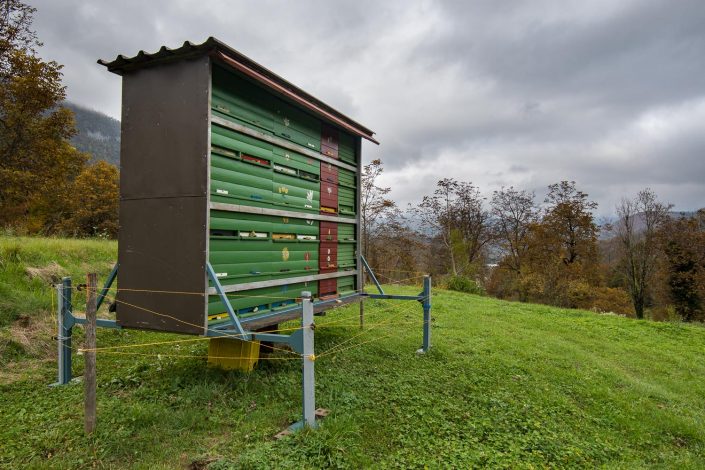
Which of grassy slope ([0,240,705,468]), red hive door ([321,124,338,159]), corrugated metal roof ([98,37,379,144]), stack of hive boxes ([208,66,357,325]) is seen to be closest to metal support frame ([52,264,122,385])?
grassy slope ([0,240,705,468])

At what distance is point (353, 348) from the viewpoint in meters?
9.41

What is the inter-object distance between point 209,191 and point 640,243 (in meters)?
35.8

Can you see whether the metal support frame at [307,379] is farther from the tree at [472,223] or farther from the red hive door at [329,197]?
the tree at [472,223]

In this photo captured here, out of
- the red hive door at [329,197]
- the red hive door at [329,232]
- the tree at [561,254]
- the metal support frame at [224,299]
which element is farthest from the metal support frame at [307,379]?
the tree at [561,254]

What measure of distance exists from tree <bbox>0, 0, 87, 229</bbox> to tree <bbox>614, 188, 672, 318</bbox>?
34708mm

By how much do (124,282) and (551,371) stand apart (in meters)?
8.41

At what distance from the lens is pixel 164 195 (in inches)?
227

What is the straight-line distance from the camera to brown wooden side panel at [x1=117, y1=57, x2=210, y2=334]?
18.3 ft

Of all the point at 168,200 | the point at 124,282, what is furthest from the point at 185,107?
the point at 124,282

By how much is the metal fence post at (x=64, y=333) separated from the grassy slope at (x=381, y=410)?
0.32 meters

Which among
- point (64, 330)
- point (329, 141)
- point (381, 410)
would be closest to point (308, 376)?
point (381, 410)

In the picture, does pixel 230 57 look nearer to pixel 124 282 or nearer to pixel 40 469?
pixel 124 282

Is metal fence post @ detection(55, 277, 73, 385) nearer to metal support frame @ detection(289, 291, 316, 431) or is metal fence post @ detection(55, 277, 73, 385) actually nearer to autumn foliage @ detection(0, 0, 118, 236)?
metal support frame @ detection(289, 291, 316, 431)

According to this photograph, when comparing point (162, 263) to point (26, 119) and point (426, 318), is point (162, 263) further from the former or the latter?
point (26, 119)
